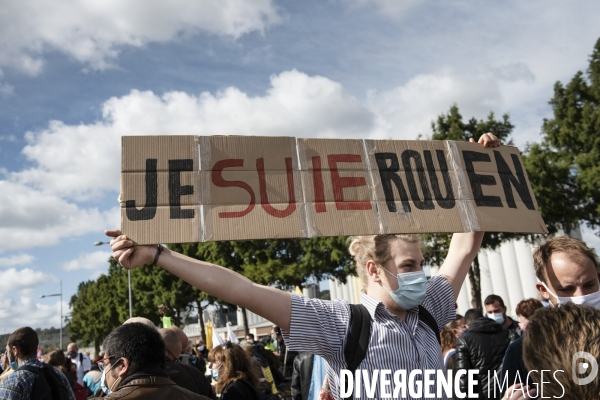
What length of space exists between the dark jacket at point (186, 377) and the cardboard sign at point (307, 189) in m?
2.37

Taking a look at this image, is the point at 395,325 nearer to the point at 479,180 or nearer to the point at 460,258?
the point at 460,258

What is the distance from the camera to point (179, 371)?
15.9 ft

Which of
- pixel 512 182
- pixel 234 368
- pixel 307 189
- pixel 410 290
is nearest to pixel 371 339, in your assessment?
pixel 410 290

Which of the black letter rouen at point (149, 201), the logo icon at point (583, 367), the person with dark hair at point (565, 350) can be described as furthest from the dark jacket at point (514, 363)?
the black letter rouen at point (149, 201)

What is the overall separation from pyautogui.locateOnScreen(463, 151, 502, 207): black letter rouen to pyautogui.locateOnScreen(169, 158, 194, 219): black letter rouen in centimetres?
183

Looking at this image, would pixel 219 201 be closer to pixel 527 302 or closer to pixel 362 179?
pixel 362 179

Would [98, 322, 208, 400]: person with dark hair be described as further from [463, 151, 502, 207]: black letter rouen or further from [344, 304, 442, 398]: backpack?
[463, 151, 502, 207]: black letter rouen

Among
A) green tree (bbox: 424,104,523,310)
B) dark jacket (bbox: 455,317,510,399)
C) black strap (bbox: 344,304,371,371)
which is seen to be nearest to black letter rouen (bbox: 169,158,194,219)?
black strap (bbox: 344,304,371,371)

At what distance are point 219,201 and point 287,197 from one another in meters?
0.40

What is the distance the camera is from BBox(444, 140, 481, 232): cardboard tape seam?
3334 millimetres

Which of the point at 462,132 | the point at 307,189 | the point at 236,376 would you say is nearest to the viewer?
the point at 307,189

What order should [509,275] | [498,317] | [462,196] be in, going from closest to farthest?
[462,196] → [498,317] → [509,275]

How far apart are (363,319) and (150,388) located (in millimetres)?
1302

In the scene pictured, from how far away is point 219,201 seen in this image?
9.91 feet
